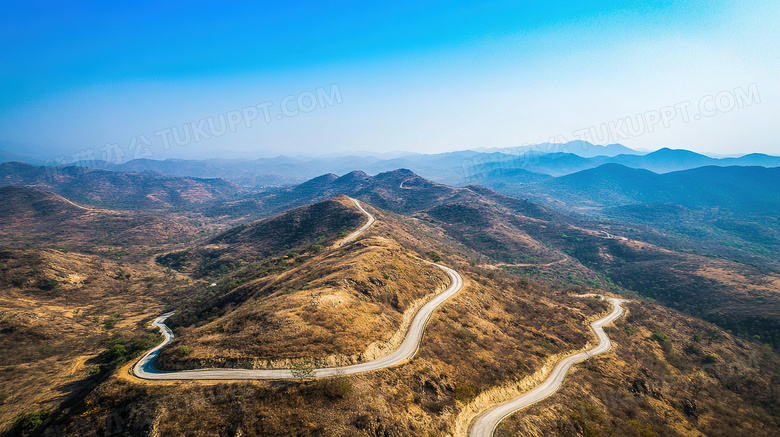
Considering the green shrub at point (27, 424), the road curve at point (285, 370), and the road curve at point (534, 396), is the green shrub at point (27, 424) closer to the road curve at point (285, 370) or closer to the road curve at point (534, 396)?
the road curve at point (285, 370)

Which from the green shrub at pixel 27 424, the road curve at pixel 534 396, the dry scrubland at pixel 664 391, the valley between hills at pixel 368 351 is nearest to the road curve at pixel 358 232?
the valley between hills at pixel 368 351

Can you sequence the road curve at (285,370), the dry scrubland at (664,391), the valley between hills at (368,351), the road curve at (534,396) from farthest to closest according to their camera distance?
the dry scrubland at (664,391) → the road curve at (534,396) → the road curve at (285,370) → the valley between hills at (368,351)

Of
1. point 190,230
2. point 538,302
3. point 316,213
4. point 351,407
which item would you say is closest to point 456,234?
point 316,213

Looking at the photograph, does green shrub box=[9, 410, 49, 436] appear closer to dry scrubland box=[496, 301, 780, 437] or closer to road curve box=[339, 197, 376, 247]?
dry scrubland box=[496, 301, 780, 437]

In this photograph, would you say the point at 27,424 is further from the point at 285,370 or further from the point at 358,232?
the point at 358,232

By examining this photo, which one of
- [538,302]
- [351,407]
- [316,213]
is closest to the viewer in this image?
[351,407]

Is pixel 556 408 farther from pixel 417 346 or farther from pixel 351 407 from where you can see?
pixel 351 407

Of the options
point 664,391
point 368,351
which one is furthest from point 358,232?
point 664,391

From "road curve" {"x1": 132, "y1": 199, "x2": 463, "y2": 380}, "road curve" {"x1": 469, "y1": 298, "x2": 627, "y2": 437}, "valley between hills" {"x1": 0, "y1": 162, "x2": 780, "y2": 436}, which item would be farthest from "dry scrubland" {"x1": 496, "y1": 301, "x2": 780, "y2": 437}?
"road curve" {"x1": 132, "y1": 199, "x2": 463, "y2": 380}
